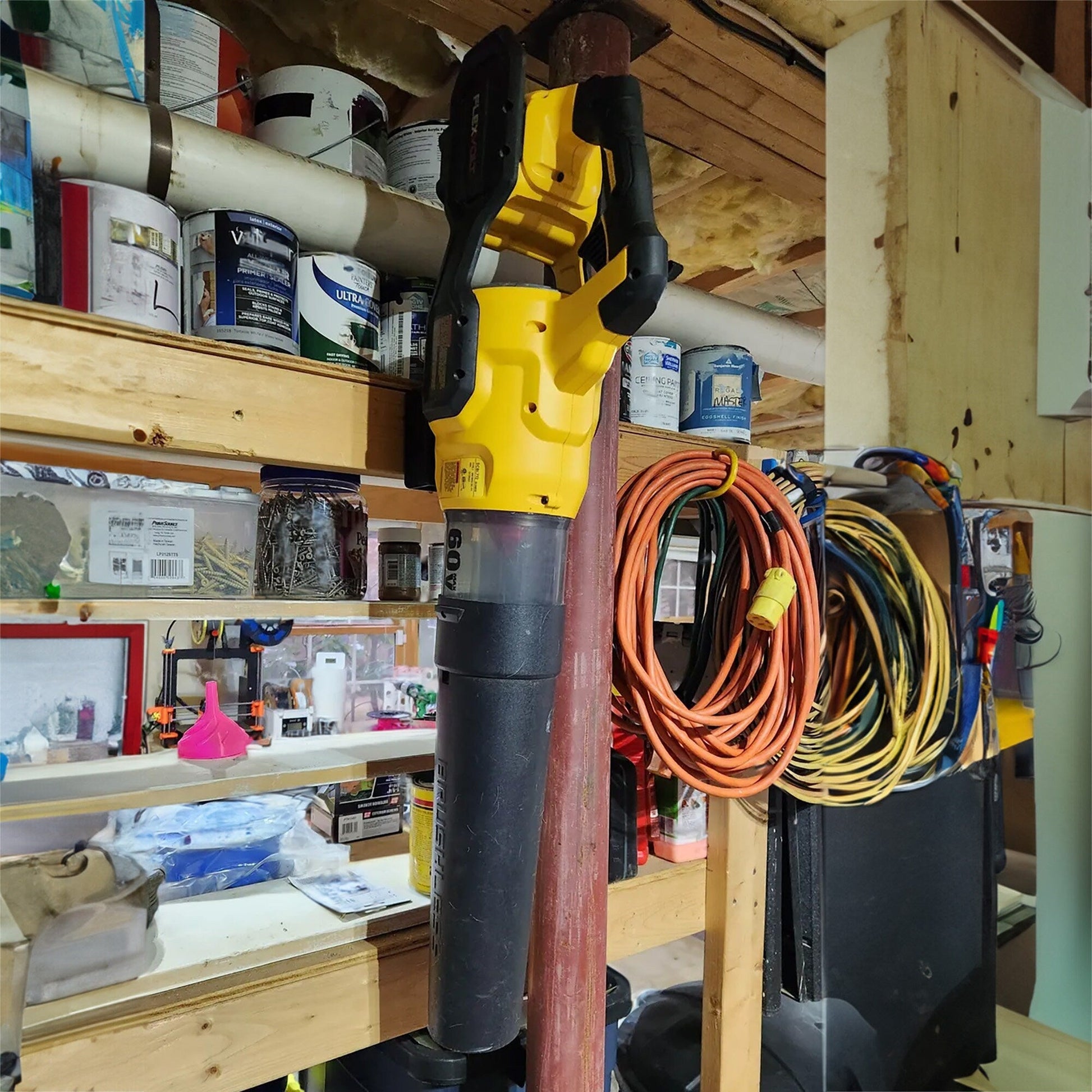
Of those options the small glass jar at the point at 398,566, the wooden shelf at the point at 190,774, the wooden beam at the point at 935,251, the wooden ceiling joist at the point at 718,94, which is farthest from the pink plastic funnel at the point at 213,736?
the wooden beam at the point at 935,251

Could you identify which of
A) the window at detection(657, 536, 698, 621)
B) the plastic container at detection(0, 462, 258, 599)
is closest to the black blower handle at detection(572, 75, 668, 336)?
the plastic container at detection(0, 462, 258, 599)

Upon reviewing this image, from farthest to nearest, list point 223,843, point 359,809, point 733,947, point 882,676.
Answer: point 882,676 < point 733,947 < point 359,809 < point 223,843

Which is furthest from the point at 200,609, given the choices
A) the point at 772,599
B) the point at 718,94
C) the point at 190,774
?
the point at 718,94

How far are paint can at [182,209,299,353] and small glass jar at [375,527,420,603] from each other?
0.89 feet

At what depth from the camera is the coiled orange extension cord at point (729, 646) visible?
0.88 m

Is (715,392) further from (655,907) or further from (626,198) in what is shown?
(655,907)

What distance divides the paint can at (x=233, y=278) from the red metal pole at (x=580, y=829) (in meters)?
0.36

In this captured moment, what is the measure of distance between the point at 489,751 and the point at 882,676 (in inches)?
30.0

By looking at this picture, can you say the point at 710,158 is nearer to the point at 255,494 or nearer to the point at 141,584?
the point at 255,494

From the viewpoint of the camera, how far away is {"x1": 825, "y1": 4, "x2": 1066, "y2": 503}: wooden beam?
3.56 ft

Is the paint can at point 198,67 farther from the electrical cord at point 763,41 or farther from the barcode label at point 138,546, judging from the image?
the electrical cord at point 763,41

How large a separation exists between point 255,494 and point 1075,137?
1512 mm

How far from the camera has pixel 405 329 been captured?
2.53ft

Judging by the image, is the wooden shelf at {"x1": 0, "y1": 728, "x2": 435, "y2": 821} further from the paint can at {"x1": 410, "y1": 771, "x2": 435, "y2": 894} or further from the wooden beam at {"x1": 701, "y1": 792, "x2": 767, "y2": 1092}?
the wooden beam at {"x1": 701, "y1": 792, "x2": 767, "y2": 1092}
